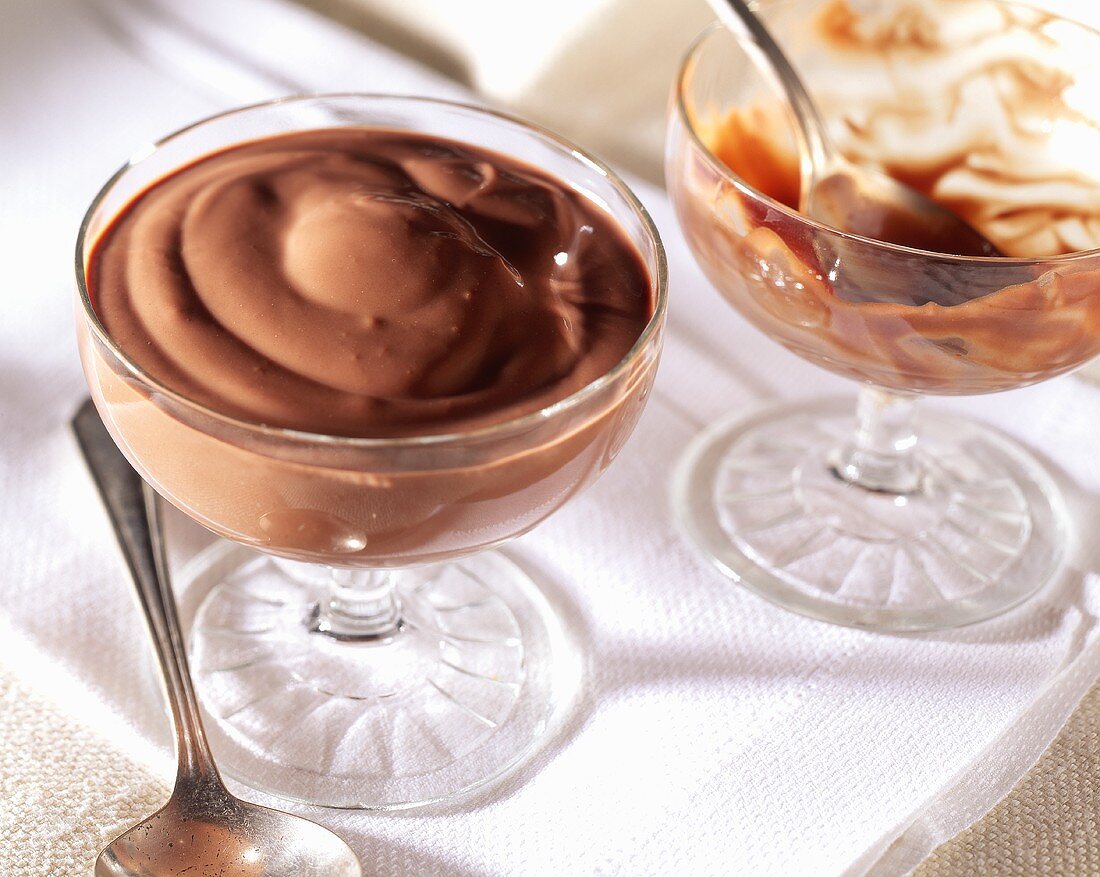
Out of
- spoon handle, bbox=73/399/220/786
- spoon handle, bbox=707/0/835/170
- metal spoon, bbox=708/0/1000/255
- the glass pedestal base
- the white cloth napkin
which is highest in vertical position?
spoon handle, bbox=707/0/835/170

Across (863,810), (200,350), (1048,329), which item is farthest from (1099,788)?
(200,350)

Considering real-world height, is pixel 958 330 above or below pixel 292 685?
above

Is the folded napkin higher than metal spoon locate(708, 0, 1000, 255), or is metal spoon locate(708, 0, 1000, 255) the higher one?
metal spoon locate(708, 0, 1000, 255)

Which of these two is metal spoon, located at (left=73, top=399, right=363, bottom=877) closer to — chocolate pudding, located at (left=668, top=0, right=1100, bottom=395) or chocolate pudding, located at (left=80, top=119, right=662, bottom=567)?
chocolate pudding, located at (left=80, top=119, right=662, bottom=567)

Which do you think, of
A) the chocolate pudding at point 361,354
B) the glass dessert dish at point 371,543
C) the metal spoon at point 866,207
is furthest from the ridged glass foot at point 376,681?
the metal spoon at point 866,207

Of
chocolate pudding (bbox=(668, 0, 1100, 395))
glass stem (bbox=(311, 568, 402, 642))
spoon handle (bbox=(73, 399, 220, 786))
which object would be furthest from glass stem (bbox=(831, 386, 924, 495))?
spoon handle (bbox=(73, 399, 220, 786))

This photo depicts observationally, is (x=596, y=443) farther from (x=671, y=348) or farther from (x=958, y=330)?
(x=671, y=348)

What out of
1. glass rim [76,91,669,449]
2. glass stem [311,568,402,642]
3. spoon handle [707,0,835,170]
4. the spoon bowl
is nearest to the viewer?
glass rim [76,91,669,449]
